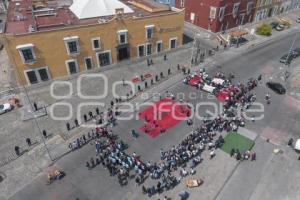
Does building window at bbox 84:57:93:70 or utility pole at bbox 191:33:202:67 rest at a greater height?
building window at bbox 84:57:93:70

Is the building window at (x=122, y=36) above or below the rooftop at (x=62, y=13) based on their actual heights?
below

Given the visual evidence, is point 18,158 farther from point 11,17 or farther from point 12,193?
point 11,17

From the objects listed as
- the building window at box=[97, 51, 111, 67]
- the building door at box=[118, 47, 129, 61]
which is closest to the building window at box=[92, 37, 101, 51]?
the building window at box=[97, 51, 111, 67]

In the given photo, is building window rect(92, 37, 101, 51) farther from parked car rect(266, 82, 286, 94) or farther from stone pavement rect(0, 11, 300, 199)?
parked car rect(266, 82, 286, 94)

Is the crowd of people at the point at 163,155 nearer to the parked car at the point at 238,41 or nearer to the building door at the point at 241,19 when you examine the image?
the parked car at the point at 238,41

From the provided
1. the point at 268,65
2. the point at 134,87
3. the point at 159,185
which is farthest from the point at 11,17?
the point at 268,65

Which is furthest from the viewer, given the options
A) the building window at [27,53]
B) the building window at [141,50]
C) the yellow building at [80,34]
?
the building window at [141,50]

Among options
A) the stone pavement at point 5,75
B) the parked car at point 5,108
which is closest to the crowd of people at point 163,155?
the parked car at point 5,108
